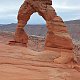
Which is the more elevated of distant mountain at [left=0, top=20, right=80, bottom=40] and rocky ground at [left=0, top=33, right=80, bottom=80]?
rocky ground at [left=0, top=33, right=80, bottom=80]

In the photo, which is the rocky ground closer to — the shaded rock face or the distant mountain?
the shaded rock face

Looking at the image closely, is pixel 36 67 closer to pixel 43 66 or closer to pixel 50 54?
pixel 43 66

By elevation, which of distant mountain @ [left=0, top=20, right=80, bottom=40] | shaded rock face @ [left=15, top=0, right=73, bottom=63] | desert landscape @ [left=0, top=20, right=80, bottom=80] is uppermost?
shaded rock face @ [left=15, top=0, right=73, bottom=63]

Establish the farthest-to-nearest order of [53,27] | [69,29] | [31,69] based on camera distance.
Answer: [69,29] → [53,27] → [31,69]

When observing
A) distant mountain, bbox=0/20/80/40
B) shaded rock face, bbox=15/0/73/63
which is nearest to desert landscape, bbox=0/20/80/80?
shaded rock face, bbox=15/0/73/63

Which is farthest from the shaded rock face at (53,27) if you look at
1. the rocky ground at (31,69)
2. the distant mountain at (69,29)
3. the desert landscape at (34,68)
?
the distant mountain at (69,29)

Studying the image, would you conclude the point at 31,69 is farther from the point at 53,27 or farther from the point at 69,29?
the point at 69,29


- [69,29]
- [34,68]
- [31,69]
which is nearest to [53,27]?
[34,68]

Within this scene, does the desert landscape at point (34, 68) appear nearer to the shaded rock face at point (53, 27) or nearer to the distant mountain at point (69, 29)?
the shaded rock face at point (53, 27)

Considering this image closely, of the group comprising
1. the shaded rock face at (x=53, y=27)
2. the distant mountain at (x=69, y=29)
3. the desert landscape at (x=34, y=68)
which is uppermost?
the shaded rock face at (x=53, y=27)

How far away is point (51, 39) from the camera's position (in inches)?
1054

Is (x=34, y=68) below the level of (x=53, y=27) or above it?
below

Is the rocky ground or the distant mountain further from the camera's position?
the distant mountain

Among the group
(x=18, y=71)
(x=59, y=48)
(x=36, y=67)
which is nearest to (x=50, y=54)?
(x=59, y=48)
